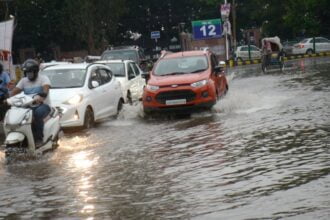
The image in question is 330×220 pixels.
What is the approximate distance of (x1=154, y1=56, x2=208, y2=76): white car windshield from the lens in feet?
56.2

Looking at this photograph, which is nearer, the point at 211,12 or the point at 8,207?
the point at 8,207

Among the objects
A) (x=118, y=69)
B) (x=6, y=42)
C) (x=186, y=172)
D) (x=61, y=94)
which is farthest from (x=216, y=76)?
(x=186, y=172)

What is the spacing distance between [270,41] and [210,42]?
8.14 metres

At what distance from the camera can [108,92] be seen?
16.3 metres

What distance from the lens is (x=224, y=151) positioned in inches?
397

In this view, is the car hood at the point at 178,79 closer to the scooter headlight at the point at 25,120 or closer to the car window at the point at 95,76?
the car window at the point at 95,76

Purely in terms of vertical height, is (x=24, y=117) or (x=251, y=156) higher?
(x=24, y=117)

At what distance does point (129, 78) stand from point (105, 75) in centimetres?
348

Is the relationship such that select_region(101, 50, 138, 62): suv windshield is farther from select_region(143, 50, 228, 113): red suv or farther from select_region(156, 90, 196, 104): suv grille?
select_region(156, 90, 196, 104): suv grille

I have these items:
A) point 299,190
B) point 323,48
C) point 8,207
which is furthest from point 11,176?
point 323,48

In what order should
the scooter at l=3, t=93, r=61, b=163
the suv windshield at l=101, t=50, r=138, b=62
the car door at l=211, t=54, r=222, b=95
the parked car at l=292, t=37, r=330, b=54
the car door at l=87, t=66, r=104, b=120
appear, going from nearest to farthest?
the scooter at l=3, t=93, r=61, b=163, the car door at l=87, t=66, r=104, b=120, the car door at l=211, t=54, r=222, b=95, the suv windshield at l=101, t=50, r=138, b=62, the parked car at l=292, t=37, r=330, b=54

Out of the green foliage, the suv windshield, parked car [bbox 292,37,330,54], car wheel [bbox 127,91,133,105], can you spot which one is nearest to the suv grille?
car wheel [bbox 127,91,133,105]

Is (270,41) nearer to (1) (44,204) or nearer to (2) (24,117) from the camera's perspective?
(2) (24,117)

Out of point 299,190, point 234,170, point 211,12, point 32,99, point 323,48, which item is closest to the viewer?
point 299,190
